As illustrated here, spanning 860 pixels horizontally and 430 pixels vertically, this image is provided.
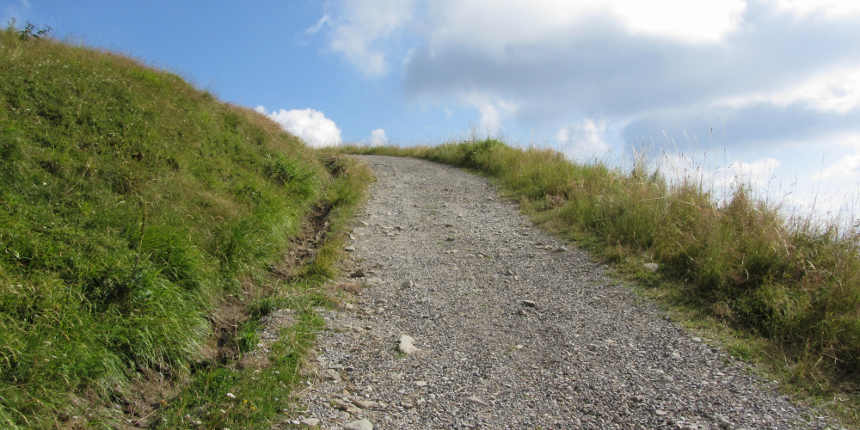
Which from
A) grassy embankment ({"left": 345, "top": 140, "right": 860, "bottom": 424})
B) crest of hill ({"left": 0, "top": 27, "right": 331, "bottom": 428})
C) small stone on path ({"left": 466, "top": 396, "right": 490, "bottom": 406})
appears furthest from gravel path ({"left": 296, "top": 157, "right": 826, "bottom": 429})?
crest of hill ({"left": 0, "top": 27, "right": 331, "bottom": 428})

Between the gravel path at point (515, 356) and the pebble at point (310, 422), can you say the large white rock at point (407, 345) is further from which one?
the pebble at point (310, 422)

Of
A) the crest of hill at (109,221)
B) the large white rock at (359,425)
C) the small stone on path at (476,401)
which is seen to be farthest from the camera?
the small stone on path at (476,401)

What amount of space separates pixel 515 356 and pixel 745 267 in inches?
116

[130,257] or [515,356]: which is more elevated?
[130,257]

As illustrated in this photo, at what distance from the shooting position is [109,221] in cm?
476

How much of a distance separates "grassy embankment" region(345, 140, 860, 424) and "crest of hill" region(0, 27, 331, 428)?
485 cm

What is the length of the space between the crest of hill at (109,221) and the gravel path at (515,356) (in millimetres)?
1355

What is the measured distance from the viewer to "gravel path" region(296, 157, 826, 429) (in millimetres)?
3277

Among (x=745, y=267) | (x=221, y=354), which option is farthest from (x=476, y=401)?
(x=745, y=267)

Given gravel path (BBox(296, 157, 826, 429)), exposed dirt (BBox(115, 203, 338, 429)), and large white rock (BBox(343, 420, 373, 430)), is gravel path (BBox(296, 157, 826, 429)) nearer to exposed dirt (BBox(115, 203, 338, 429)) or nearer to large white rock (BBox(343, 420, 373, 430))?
large white rock (BBox(343, 420, 373, 430))

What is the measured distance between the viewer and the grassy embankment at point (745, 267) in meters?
3.85

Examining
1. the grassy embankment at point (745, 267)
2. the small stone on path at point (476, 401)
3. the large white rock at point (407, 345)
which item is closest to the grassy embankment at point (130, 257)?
the large white rock at point (407, 345)

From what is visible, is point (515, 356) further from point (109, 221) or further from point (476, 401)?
point (109, 221)

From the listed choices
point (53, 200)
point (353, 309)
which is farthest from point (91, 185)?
point (353, 309)
